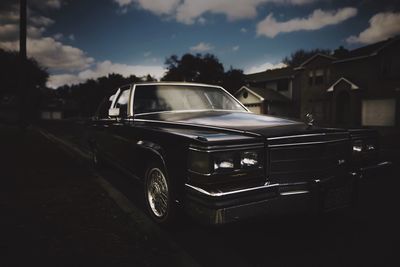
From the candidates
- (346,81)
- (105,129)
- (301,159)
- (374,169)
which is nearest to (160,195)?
(301,159)

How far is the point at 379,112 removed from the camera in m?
21.1

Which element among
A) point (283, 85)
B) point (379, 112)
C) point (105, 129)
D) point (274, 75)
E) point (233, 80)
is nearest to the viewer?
point (105, 129)

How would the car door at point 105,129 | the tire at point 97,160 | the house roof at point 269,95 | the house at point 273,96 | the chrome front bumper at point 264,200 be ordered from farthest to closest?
the house at point 273,96
the house roof at point 269,95
the tire at point 97,160
the car door at point 105,129
the chrome front bumper at point 264,200

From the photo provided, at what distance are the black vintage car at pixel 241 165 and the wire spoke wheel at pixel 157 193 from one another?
11 millimetres

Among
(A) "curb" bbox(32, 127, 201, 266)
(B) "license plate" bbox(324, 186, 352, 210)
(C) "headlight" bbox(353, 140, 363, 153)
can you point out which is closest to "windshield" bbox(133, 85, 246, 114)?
(A) "curb" bbox(32, 127, 201, 266)

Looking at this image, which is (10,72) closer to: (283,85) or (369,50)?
Result: (283,85)

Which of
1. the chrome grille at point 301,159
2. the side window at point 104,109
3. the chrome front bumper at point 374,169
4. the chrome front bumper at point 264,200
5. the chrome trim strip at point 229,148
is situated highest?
the side window at point 104,109

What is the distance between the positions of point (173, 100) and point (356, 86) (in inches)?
858

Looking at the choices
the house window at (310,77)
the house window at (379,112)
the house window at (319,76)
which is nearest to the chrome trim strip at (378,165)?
the house window at (379,112)

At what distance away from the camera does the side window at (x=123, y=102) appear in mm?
4352

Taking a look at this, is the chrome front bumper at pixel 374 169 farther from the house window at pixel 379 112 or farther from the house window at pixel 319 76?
the house window at pixel 319 76

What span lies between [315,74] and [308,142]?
2647cm

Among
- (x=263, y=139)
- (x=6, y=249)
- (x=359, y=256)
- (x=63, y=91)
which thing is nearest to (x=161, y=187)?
(x=263, y=139)

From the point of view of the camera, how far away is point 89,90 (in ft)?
258
